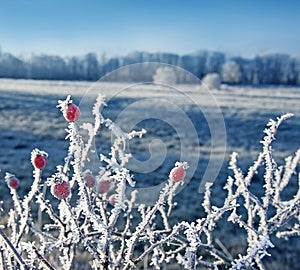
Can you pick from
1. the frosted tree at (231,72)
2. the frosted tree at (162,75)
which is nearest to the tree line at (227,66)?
the frosted tree at (231,72)

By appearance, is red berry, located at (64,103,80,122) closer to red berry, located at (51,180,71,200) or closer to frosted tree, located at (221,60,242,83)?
red berry, located at (51,180,71,200)

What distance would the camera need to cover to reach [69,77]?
108 feet

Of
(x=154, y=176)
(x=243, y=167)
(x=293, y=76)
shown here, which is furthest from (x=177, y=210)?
(x=293, y=76)

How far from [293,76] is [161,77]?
26747mm

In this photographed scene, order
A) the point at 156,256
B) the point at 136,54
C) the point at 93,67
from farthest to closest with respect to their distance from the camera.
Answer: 1. the point at 93,67
2. the point at 136,54
3. the point at 156,256

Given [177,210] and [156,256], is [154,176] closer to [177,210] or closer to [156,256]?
[177,210]

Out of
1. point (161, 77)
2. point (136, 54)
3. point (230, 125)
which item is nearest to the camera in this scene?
point (230, 125)

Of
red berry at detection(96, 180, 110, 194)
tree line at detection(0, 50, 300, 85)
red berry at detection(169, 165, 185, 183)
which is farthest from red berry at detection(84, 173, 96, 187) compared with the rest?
tree line at detection(0, 50, 300, 85)

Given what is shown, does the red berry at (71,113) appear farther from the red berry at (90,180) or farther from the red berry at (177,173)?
the red berry at (90,180)

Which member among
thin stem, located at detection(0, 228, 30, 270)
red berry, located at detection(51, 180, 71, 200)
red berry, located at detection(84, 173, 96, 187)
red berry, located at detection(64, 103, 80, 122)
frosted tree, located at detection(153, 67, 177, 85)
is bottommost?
thin stem, located at detection(0, 228, 30, 270)

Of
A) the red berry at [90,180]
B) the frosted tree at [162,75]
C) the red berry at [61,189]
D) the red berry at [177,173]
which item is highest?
the frosted tree at [162,75]

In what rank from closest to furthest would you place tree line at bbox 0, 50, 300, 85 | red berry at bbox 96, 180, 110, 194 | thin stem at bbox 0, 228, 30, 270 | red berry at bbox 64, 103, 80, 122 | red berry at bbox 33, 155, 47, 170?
1. thin stem at bbox 0, 228, 30, 270
2. red berry at bbox 64, 103, 80, 122
3. red berry at bbox 33, 155, 47, 170
4. red berry at bbox 96, 180, 110, 194
5. tree line at bbox 0, 50, 300, 85

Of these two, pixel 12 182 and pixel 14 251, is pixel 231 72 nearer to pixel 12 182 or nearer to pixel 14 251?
Answer: pixel 12 182

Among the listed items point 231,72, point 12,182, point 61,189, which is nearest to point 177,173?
point 61,189
